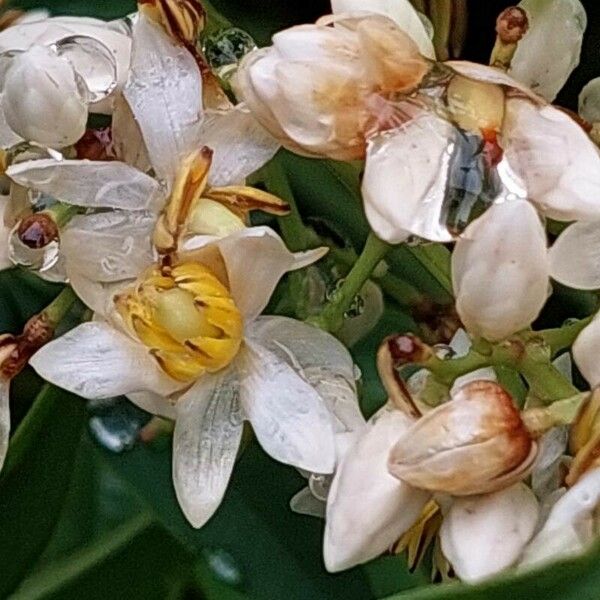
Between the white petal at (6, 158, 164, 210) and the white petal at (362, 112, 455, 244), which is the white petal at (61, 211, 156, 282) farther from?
the white petal at (362, 112, 455, 244)

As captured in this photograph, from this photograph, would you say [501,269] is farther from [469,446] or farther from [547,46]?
[547,46]

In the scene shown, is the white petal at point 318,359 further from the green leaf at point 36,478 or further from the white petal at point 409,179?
the green leaf at point 36,478

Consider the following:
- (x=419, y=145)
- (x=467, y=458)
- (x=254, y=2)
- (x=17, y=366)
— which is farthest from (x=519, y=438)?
(x=254, y=2)

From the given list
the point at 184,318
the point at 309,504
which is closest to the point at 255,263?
the point at 184,318

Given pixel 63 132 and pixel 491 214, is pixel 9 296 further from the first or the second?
pixel 491 214

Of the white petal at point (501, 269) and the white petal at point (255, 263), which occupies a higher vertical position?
the white petal at point (501, 269)

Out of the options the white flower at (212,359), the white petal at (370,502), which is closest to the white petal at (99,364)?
the white flower at (212,359)
